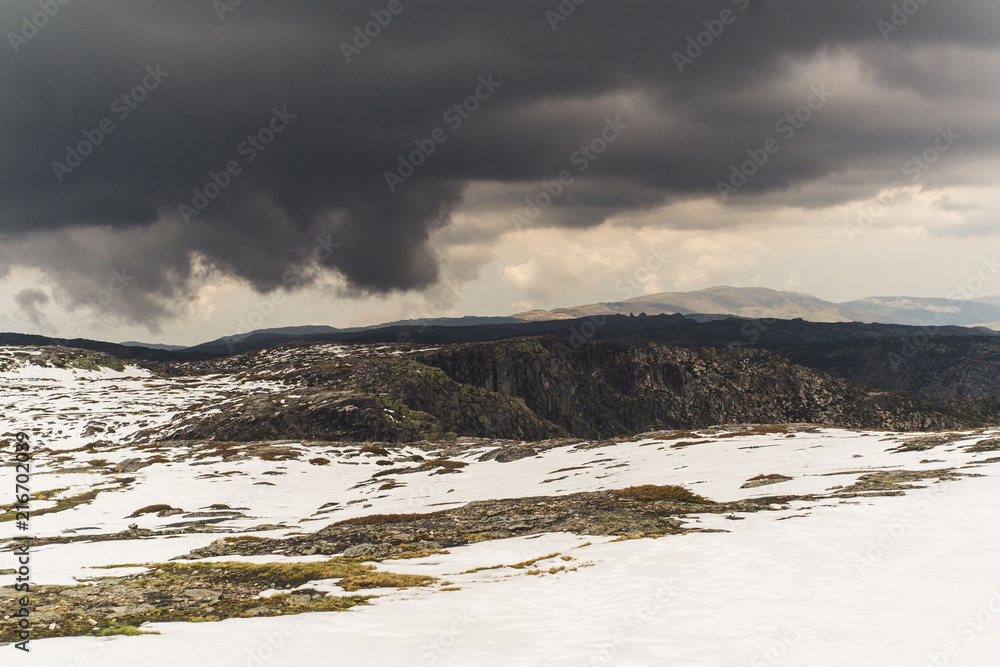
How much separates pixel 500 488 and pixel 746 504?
2459 cm

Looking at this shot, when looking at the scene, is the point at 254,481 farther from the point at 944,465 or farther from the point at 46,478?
the point at 944,465

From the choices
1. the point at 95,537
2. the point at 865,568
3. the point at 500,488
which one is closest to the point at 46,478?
the point at 95,537

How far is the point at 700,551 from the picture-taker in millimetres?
22125
